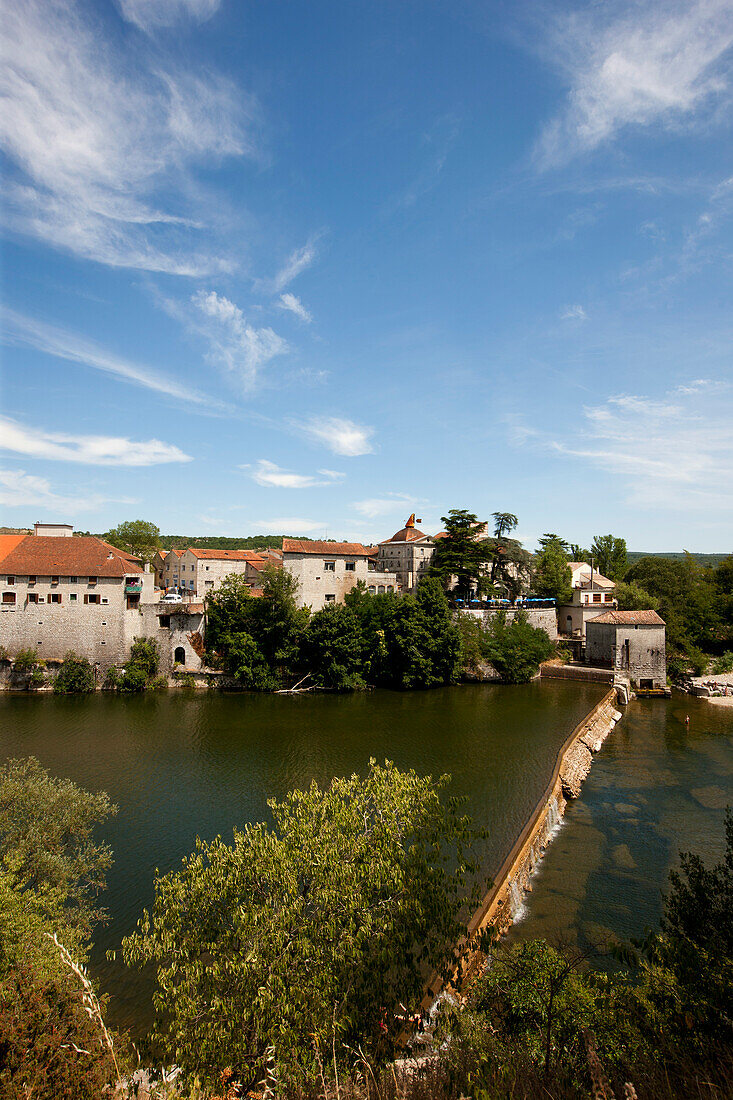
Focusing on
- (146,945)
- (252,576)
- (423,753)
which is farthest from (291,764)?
(252,576)

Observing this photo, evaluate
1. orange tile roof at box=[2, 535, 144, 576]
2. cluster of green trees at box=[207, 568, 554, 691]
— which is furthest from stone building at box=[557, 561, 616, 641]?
orange tile roof at box=[2, 535, 144, 576]

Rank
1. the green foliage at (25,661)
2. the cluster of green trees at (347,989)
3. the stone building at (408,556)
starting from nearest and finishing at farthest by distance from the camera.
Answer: the cluster of green trees at (347,989), the green foliage at (25,661), the stone building at (408,556)

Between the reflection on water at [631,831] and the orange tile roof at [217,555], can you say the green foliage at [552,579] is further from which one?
the orange tile roof at [217,555]

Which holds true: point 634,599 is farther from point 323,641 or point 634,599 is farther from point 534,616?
point 323,641

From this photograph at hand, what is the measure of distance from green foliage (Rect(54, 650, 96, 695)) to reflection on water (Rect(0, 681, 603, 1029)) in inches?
58.6

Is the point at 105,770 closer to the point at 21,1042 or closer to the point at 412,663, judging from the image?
the point at 21,1042

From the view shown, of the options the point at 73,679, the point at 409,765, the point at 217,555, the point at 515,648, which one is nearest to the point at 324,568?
the point at 217,555

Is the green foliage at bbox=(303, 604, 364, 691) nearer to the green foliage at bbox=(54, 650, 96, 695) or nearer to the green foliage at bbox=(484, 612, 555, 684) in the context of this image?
the green foliage at bbox=(484, 612, 555, 684)

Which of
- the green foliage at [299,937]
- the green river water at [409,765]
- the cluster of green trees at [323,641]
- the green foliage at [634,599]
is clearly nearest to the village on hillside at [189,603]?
the green foliage at [634,599]

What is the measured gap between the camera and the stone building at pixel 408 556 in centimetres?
5200

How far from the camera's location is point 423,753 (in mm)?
23047

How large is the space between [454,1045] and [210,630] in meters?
33.3

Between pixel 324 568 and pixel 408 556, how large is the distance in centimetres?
1285

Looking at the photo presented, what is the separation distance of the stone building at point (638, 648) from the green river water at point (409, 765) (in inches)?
106
